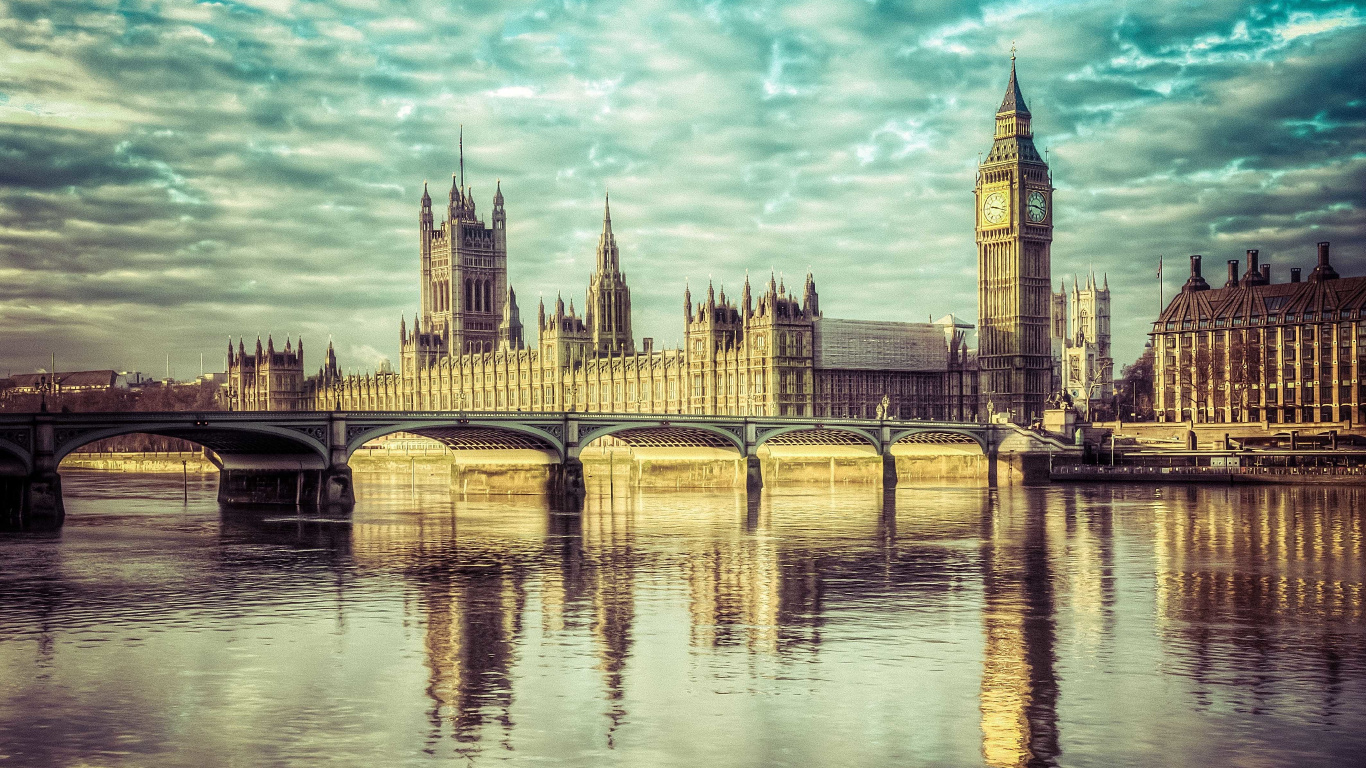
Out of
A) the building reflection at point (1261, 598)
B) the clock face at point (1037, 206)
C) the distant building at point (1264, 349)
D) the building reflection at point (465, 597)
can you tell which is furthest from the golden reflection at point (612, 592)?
the clock face at point (1037, 206)

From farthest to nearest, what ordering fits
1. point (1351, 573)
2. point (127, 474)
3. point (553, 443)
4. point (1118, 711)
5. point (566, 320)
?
point (566, 320) → point (127, 474) → point (553, 443) → point (1351, 573) → point (1118, 711)

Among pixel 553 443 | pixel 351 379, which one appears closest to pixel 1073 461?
pixel 553 443

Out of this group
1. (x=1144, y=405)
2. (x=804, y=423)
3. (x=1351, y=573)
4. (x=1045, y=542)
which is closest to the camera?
(x=1351, y=573)

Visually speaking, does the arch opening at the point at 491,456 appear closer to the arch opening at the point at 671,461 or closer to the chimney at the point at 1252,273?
the arch opening at the point at 671,461

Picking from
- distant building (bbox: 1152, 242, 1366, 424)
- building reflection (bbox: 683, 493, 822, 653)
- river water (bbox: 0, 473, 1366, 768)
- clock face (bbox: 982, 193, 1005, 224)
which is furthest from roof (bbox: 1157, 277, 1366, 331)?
building reflection (bbox: 683, 493, 822, 653)

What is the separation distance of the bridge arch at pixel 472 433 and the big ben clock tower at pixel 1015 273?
6092 cm

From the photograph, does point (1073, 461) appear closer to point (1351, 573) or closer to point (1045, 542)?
point (1045, 542)

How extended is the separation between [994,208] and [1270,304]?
89.6 ft

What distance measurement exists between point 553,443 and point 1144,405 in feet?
320

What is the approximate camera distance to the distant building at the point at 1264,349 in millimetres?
111000

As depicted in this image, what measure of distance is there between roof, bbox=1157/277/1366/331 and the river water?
64392 mm

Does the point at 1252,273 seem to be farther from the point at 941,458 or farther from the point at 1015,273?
the point at 941,458

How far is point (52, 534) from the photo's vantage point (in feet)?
180

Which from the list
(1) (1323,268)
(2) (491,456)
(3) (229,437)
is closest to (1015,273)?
(1) (1323,268)
